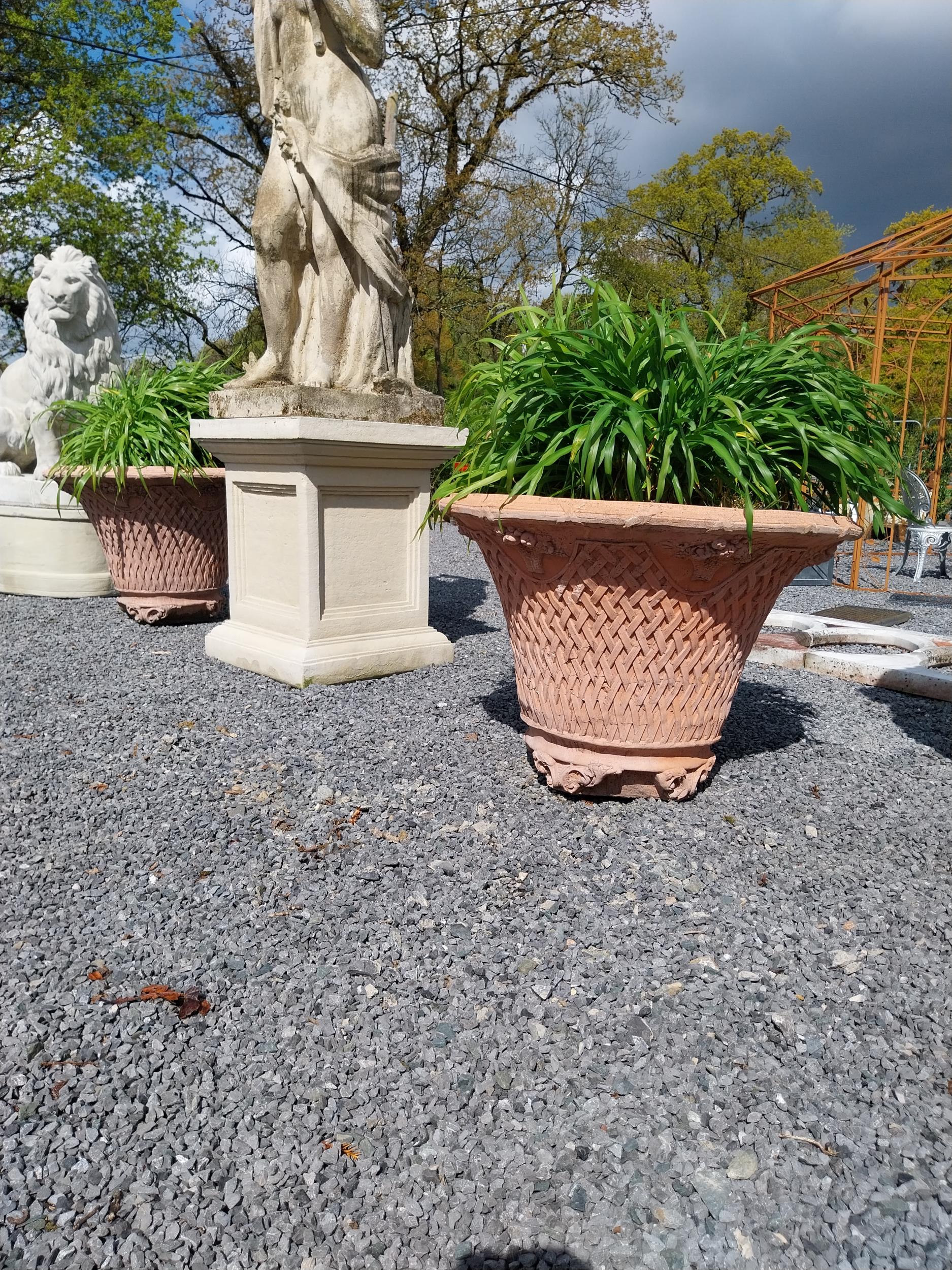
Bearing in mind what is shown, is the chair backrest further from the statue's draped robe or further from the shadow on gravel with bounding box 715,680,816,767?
the statue's draped robe

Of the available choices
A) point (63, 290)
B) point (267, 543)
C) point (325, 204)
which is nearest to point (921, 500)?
point (325, 204)

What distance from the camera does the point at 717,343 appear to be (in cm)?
235

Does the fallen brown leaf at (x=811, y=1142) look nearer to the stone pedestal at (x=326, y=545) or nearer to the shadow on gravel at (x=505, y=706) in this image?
the shadow on gravel at (x=505, y=706)

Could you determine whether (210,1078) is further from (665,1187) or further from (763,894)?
(763,894)

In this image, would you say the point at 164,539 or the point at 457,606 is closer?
the point at 164,539

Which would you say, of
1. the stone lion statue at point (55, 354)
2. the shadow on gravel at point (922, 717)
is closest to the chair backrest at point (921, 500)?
the shadow on gravel at point (922, 717)

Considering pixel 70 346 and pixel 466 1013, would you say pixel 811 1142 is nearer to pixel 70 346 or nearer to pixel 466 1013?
pixel 466 1013

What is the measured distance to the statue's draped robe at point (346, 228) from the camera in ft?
12.5

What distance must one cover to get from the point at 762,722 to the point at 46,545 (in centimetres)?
483

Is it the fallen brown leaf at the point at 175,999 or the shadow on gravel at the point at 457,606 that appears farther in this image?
the shadow on gravel at the point at 457,606

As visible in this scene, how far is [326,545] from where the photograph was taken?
3723 millimetres

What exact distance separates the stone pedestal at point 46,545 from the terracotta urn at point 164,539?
96 centimetres

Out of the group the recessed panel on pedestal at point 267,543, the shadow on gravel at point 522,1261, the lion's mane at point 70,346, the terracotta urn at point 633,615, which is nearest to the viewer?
the shadow on gravel at point 522,1261

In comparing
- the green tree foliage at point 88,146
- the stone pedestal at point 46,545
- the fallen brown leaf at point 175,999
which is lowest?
the fallen brown leaf at point 175,999
